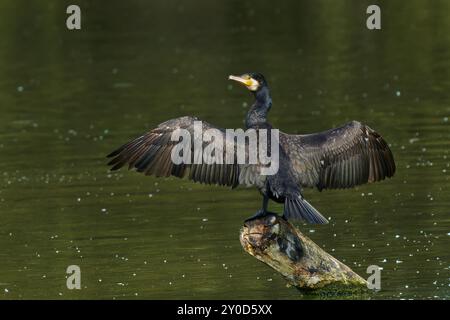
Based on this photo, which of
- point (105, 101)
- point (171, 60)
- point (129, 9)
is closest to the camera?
point (105, 101)

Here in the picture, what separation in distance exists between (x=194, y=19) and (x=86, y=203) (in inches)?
644

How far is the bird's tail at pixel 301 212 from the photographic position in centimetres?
1180

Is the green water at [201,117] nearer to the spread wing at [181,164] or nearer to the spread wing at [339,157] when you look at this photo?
the spread wing at [339,157]

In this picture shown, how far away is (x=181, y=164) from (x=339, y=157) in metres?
1.53

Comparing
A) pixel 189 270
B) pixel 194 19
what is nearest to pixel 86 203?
pixel 189 270

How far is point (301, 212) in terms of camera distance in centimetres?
1185

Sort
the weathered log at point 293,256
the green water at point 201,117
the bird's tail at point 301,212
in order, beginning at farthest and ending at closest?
the green water at point 201,117 < the weathered log at point 293,256 < the bird's tail at point 301,212

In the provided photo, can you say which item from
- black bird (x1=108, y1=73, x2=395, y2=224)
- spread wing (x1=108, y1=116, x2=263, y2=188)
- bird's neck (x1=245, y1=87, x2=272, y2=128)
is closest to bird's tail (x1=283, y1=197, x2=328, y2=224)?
black bird (x1=108, y1=73, x2=395, y2=224)

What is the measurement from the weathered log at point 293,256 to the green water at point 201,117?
13.3 inches

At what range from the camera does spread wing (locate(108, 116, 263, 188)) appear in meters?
12.2

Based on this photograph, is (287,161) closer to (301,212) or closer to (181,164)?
(301,212)

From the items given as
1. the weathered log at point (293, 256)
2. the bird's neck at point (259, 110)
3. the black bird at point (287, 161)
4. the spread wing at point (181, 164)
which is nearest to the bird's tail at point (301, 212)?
the black bird at point (287, 161)
